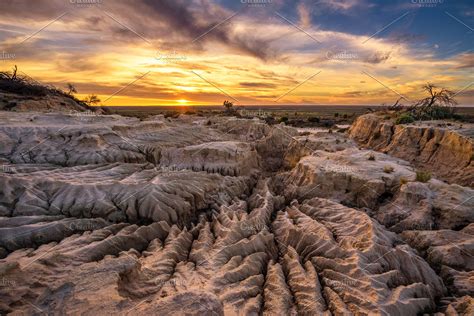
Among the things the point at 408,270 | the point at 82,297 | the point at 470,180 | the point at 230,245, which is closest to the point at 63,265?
the point at 82,297

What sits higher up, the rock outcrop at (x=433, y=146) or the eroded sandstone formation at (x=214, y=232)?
the rock outcrop at (x=433, y=146)

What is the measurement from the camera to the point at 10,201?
1025 centimetres

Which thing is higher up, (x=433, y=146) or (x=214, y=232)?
(x=433, y=146)

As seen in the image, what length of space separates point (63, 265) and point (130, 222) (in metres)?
3.75

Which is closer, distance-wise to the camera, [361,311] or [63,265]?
[361,311]

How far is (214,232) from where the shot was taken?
1063 cm

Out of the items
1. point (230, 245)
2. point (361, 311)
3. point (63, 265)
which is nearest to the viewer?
point (361, 311)

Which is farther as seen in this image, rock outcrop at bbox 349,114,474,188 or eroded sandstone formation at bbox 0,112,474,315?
rock outcrop at bbox 349,114,474,188

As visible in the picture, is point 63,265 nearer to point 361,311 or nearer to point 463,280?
point 361,311

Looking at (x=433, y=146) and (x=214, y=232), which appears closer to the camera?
(x=214, y=232)

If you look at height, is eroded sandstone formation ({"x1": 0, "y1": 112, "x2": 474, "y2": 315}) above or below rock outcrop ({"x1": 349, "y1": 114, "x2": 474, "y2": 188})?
below

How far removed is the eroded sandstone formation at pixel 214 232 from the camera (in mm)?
6434

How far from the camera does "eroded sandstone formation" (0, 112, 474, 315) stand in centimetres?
643

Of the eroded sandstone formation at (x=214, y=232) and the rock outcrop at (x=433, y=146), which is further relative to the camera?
the rock outcrop at (x=433, y=146)
